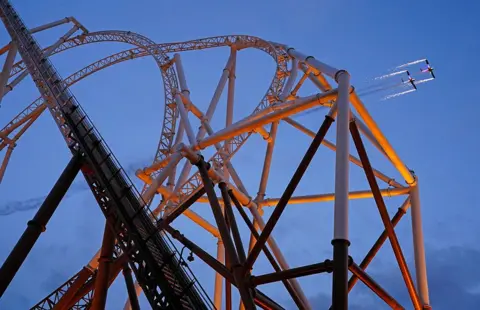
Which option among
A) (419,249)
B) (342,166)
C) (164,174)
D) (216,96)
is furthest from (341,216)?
(216,96)

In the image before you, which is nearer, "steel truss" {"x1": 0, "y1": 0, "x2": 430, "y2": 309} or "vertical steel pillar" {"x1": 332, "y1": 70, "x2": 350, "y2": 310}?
"vertical steel pillar" {"x1": 332, "y1": 70, "x2": 350, "y2": 310}

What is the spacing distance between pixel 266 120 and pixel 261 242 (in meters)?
3.85

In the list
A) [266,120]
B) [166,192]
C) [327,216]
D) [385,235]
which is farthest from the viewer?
[327,216]

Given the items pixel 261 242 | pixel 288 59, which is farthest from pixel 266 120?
pixel 288 59

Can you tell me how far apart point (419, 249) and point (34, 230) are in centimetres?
1039

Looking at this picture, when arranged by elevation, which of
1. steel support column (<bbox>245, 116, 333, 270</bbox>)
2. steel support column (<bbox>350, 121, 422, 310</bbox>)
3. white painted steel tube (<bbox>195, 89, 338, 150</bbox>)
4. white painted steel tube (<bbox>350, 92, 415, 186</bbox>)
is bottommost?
steel support column (<bbox>245, 116, 333, 270</bbox>)

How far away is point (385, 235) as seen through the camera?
17203 millimetres

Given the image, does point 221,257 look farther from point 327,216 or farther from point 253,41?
point 327,216

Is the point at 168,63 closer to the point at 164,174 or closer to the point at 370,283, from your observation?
the point at 164,174

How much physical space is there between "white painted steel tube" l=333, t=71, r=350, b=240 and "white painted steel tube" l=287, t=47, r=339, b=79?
3.77ft

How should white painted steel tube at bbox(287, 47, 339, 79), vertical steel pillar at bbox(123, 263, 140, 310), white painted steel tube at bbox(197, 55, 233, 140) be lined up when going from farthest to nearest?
1. white painted steel tube at bbox(197, 55, 233, 140)
2. white painted steel tube at bbox(287, 47, 339, 79)
3. vertical steel pillar at bbox(123, 263, 140, 310)

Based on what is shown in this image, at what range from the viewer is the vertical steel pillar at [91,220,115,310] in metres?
12.9

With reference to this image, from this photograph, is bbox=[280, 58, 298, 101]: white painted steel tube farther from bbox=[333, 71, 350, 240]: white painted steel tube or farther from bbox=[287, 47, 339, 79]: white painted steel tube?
bbox=[333, 71, 350, 240]: white painted steel tube

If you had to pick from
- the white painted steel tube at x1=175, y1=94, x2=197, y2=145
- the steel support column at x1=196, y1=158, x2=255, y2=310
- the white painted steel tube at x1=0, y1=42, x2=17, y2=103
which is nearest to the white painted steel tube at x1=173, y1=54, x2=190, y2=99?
the white painted steel tube at x1=175, y1=94, x2=197, y2=145
